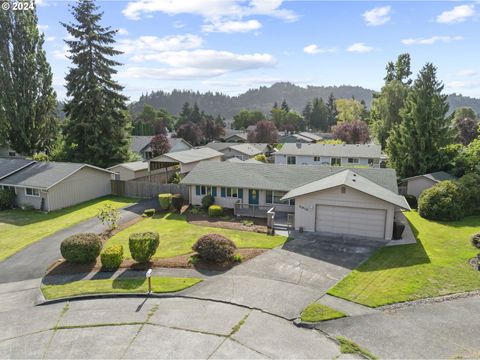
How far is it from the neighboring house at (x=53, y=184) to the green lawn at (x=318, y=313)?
25.4m

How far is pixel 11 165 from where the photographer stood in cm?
3553

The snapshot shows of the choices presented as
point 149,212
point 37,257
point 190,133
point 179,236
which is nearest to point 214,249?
point 179,236

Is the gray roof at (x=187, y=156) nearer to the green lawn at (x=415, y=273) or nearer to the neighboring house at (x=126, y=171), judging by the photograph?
the neighboring house at (x=126, y=171)

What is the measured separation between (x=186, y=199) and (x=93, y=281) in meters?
15.7

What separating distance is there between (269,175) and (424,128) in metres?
17.8

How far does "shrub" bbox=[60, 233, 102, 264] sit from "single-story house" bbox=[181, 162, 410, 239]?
11777 mm

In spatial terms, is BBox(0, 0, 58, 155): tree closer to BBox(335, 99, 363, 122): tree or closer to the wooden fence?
the wooden fence

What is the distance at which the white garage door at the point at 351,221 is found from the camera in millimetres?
20984

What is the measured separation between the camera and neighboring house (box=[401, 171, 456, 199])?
3030 centimetres

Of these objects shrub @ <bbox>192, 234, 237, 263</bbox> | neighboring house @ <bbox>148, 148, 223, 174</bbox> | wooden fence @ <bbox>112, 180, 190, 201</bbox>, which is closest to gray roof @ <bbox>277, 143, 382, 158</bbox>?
neighboring house @ <bbox>148, 148, 223, 174</bbox>

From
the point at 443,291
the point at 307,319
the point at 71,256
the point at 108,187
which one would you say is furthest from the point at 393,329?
the point at 108,187

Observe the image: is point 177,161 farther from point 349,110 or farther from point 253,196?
point 349,110

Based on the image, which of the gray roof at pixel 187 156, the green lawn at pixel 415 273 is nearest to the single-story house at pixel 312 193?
the green lawn at pixel 415 273

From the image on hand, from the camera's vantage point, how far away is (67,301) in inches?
568
